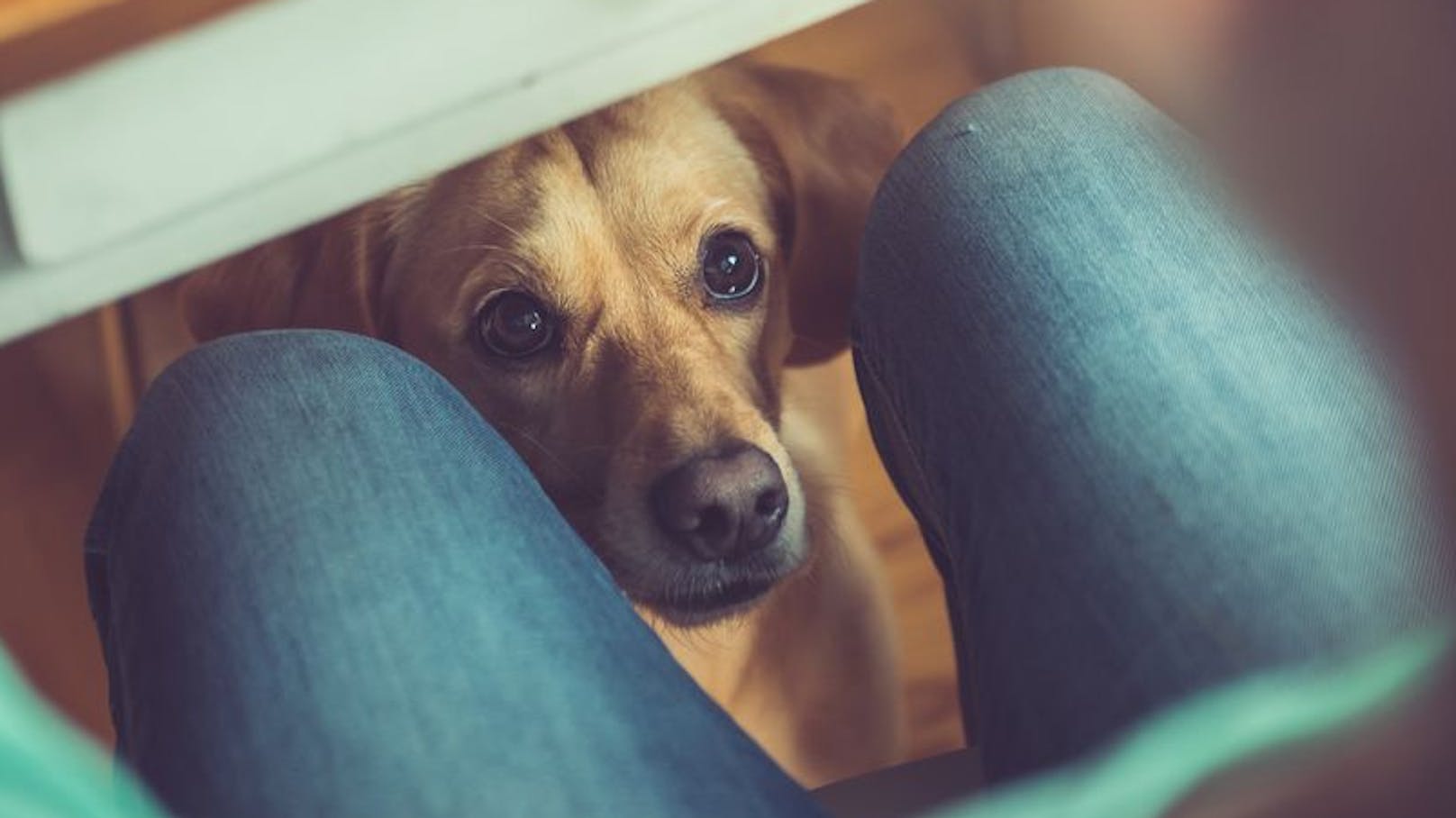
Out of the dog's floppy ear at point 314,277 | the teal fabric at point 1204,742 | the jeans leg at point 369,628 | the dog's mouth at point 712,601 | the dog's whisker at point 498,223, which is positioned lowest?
the dog's mouth at point 712,601

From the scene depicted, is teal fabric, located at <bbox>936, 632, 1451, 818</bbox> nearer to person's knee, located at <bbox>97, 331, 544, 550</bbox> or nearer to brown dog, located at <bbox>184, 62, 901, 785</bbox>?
person's knee, located at <bbox>97, 331, 544, 550</bbox>

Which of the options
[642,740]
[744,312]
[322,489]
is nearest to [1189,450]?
[642,740]

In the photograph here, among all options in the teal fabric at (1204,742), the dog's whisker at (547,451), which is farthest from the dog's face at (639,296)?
the teal fabric at (1204,742)

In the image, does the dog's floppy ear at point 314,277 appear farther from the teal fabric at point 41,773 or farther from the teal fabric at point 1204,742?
the teal fabric at point 1204,742

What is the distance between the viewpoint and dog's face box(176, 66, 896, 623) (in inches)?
45.7

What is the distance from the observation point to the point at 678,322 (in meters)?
1.22

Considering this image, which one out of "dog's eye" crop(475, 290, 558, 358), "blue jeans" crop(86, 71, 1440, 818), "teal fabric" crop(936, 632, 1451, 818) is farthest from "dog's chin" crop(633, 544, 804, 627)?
"teal fabric" crop(936, 632, 1451, 818)

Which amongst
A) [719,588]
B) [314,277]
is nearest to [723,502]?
[719,588]

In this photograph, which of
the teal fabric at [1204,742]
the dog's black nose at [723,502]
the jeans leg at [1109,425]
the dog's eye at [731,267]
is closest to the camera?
the teal fabric at [1204,742]

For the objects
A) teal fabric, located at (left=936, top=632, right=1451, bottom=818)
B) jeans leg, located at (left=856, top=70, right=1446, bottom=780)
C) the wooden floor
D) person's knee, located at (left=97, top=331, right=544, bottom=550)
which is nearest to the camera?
teal fabric, located at (left=936, top=632, right=1451, bottom=818)

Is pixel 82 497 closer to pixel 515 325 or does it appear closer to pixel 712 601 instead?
pixel 515 325

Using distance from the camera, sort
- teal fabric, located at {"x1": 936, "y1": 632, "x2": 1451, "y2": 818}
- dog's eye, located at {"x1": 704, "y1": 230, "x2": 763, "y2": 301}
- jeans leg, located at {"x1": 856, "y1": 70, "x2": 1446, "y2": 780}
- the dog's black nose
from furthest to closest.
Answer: dog's eye, located at {"x1": 704, "y1": 230, "x2": 763, "y2": 301}
the dog's black nose
jeans leg, located at {"x1": 856, "y1": 70, "x2": 1446, "y2": 780}
teal fabric, located at {"x1": 936, "y1": 632, "x2": 1451, "y2": 818}

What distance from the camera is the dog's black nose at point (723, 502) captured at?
3.71ft

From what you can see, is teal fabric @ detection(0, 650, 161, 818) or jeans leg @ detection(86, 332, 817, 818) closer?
teal fabric @ detection(0, 650, 161, 818)
